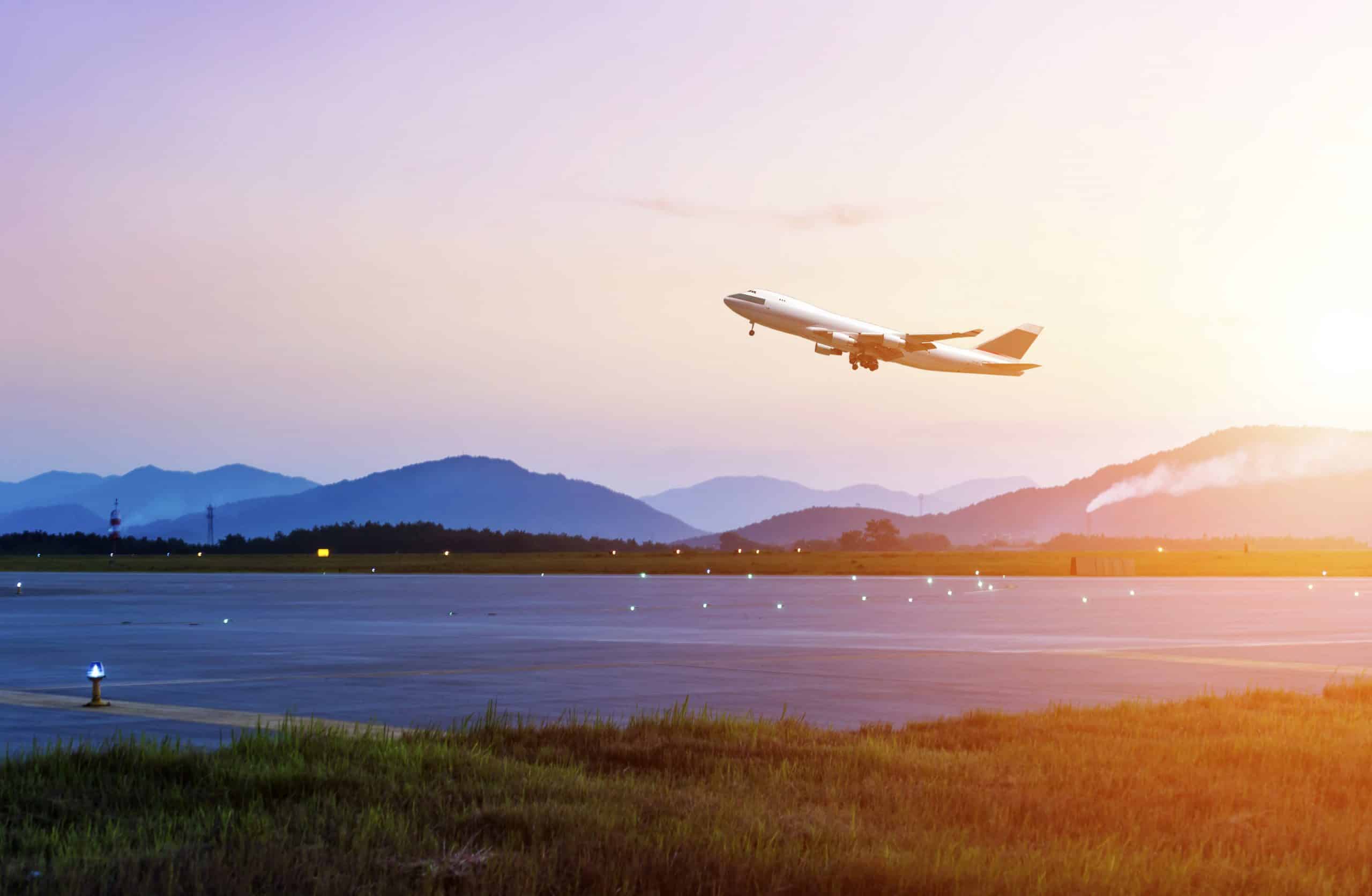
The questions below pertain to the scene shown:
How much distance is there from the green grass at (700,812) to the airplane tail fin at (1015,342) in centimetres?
7276

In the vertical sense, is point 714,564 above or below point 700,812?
above

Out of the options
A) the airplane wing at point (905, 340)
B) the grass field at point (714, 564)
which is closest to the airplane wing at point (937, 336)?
the airplane wing at point (905, 340)

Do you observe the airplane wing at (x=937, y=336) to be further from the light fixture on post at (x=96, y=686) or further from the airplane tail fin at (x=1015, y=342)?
the light fixture on post at (x=96, y=686)

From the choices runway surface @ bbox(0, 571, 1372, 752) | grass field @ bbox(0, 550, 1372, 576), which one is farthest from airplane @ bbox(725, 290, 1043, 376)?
grass field @ bbox(0, 550, 1372, 576)

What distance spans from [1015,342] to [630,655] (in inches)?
2475

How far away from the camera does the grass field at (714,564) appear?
11256 cm

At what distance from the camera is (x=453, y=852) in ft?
32.7

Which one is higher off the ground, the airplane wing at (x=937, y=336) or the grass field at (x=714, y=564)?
the airplane wing at (x=937, y=336)

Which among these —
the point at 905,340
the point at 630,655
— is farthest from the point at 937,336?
the point at 630,655

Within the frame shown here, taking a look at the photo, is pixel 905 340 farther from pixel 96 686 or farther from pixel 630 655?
pixel 96 686

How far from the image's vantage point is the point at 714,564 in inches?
4897

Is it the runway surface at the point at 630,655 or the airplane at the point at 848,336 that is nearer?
the runway surface at the point at 630,655

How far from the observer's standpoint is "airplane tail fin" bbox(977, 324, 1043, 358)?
290 ft

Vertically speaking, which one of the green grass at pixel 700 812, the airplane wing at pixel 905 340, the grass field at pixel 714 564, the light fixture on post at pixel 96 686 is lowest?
the green grass at pixel 700 812
